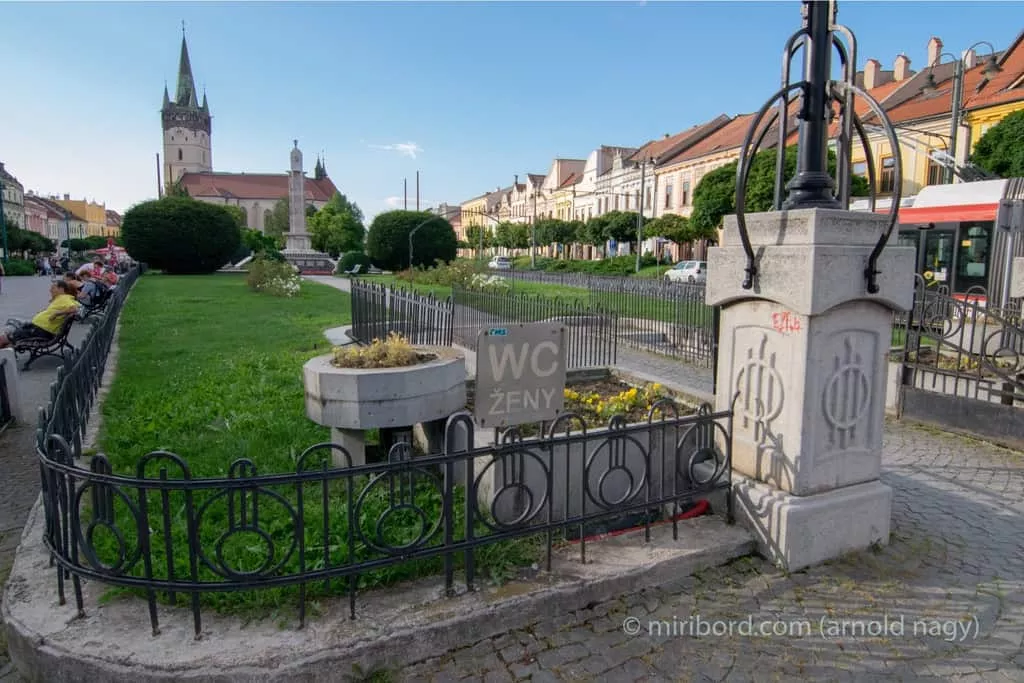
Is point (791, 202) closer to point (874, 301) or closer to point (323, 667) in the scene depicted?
point (874, 301)

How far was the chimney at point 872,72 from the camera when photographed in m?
45.8

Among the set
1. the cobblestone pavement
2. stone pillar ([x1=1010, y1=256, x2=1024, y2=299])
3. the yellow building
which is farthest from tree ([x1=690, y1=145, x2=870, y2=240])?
the yellow building

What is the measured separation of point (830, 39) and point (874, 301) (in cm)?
155

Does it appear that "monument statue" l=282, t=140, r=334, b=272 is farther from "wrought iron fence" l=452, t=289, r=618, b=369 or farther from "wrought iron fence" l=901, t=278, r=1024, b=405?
"wrought iron fence" l=901, t=278, r=1024, b=405

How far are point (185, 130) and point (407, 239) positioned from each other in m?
87.2

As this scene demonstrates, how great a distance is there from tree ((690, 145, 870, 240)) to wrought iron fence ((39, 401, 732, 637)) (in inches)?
1306

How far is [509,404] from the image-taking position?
12.2 ft

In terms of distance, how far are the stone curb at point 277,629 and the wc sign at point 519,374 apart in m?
0.85

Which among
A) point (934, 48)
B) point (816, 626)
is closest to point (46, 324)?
point (816, 626)

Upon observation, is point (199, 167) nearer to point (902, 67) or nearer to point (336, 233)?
point (336, 233)

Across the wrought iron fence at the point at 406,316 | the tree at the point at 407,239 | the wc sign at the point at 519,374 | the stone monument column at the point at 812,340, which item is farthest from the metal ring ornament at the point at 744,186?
the tree at the point at 407,239

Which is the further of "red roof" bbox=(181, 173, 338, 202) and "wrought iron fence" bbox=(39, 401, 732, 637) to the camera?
"red roof" bbox=(181, 173, 338, 202)

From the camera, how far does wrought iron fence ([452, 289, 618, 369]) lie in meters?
11.4

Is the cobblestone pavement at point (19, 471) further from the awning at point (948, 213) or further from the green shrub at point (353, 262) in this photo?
the green shrub at point (353, 262)
